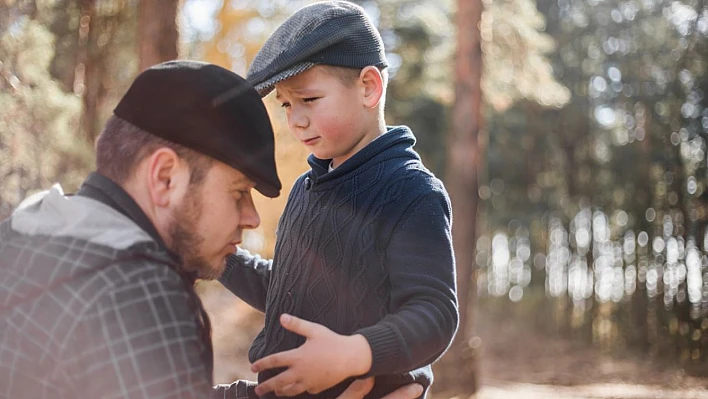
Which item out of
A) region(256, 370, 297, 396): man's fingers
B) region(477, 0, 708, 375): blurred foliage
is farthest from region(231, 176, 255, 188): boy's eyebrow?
region(477, 0, 708, 375): blurred foliage

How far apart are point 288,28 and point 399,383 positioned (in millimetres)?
1091

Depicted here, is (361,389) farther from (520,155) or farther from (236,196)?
(520,155)

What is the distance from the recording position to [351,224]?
2176mm

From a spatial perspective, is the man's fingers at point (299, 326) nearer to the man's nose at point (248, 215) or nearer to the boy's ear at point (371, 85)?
the man's nose at point (248, 215)

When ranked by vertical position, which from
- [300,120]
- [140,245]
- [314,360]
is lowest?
[314,360]

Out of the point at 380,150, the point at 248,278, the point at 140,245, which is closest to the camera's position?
the point at 140,245

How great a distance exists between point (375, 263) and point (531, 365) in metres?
20.0

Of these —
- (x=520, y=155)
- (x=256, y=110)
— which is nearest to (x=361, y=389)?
(x=256, y=110)

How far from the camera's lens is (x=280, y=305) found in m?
2.27

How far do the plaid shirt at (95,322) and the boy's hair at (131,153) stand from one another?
120 mm

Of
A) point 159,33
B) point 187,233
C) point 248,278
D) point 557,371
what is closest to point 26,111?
point 159,33

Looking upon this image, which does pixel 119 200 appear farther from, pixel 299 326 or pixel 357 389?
pixel 357 389

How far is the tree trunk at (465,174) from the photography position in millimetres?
10641

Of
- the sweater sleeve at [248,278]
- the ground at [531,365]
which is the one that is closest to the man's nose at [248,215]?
the sweater sleeve at [248,278]
